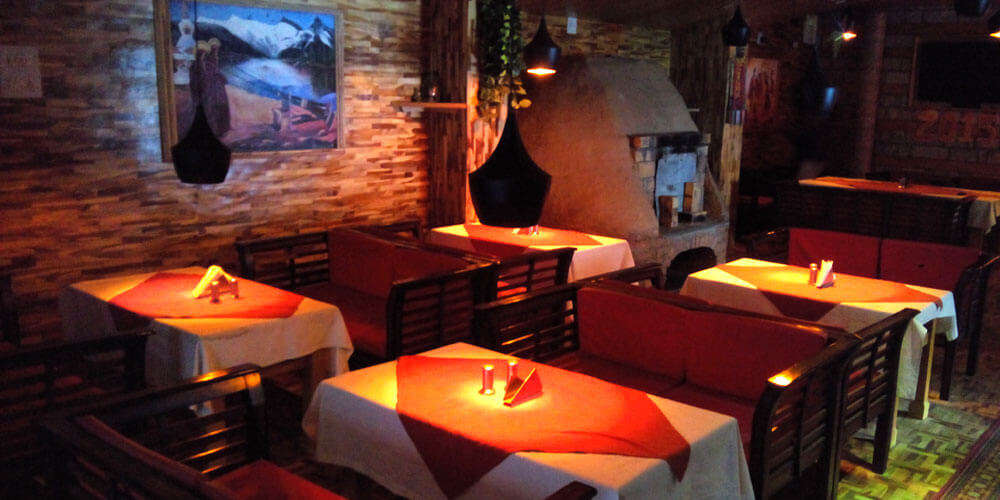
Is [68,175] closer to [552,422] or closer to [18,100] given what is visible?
[18,100]

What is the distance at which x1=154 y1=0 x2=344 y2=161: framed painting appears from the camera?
521 centimetres

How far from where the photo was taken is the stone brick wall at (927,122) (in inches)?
459

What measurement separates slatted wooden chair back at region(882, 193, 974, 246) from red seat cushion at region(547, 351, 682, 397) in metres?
5.75

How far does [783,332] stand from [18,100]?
4242mm

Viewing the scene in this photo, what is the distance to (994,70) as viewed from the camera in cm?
1142

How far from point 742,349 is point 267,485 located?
1.99 meters

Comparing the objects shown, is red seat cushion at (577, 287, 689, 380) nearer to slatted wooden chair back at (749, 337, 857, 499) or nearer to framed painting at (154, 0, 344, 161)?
slatted wooden chair back at (749, 337, 857, 499)

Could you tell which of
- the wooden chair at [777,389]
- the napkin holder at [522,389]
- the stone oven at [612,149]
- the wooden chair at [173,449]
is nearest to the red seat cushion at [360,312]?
the wooden chair at [777,389]

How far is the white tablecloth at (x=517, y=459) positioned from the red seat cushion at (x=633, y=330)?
887 mm

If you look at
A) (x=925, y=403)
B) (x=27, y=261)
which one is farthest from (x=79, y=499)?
(x=925, y=403)
